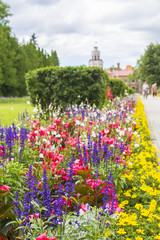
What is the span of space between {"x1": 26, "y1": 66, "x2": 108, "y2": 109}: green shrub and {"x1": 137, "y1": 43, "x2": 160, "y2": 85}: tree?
4083 cm

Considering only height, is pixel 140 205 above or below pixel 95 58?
below

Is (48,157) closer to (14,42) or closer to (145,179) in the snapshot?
(145,179)

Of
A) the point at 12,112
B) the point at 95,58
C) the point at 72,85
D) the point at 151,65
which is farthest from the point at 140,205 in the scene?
the point at 95,58

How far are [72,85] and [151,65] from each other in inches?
1668

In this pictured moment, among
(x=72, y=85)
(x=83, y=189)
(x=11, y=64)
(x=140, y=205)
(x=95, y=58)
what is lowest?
(x=140, y=205)

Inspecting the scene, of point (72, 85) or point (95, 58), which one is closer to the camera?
point (72, 85)

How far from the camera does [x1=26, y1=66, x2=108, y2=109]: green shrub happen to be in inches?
388

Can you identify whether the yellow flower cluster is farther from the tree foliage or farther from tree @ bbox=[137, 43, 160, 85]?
tree @ bbox=[137, 43, 160, 85]

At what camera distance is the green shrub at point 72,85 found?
9.87m

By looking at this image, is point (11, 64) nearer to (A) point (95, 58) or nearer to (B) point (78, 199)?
(B) point (78, 199)

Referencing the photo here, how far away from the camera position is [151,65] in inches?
1900

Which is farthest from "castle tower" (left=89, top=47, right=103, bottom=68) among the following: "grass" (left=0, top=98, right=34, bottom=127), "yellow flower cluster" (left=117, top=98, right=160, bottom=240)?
"yellow flower cluster" (left=117, top=98, right=160, bottom=240)

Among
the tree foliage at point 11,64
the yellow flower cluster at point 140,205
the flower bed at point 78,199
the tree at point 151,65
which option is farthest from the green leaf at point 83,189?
the tree at point 151,65

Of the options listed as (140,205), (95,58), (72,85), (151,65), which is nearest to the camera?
(140,205)
